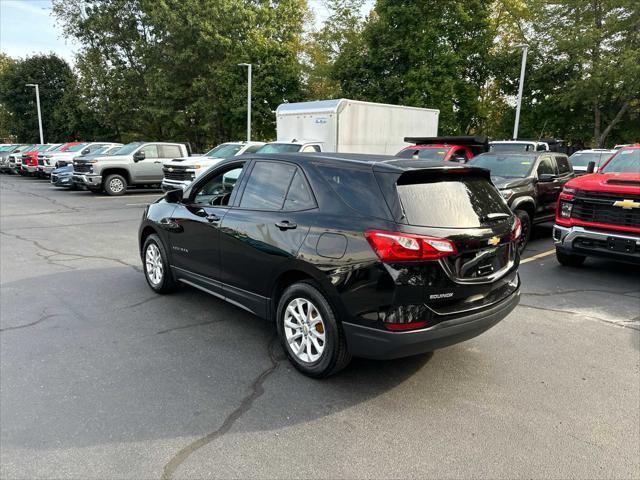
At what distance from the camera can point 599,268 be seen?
748 cm

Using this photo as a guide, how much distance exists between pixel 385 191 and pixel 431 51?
27551mm

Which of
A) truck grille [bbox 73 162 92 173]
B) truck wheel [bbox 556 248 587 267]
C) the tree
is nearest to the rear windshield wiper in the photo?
truck wheel [bbox 556 248 587 267]

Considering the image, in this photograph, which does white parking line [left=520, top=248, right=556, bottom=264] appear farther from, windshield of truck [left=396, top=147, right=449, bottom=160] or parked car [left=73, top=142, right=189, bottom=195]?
parked car [left=73, top=142, right=189, bottom=195]

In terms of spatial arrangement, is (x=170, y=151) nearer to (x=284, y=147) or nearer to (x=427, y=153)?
(x=284, y=147)

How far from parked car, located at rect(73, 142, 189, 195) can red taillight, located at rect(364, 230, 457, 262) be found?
51.2 ft

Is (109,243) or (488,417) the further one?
(109,243)

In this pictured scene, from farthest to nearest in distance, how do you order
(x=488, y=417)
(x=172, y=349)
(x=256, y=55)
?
(x=256, y=55), (x=172, y=349), (x=488, y=417)

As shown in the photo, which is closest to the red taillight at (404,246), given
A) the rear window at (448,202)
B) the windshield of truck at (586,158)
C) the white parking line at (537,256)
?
the rear window at (448,202)

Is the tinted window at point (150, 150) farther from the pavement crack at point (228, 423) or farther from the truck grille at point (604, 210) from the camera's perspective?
the pavement crack at point (228, 423)

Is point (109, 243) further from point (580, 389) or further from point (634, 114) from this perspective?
point (634, 114)

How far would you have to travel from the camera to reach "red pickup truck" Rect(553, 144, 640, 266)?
6129 mm

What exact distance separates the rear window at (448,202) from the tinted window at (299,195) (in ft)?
2.51

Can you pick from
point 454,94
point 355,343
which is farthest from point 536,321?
point 454,94

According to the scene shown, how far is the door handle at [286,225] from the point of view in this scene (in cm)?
374
